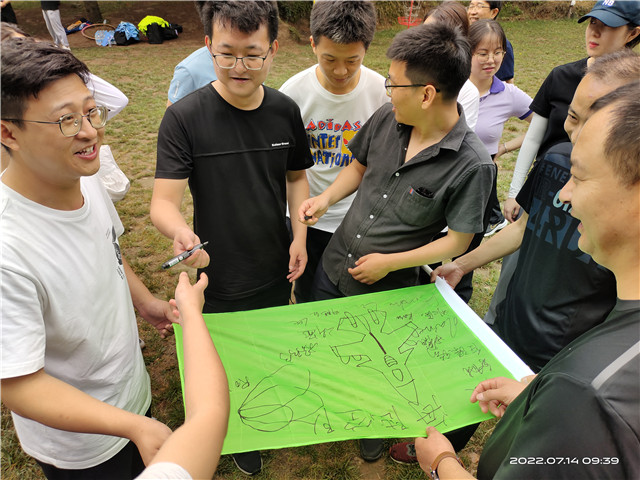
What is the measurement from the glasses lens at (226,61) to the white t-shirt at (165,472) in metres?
1.66

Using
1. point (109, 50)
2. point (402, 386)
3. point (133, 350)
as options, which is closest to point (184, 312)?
point (133, 350)

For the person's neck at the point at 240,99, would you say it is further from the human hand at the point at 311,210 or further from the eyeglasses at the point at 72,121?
the eyeglasses at the point at 72,121

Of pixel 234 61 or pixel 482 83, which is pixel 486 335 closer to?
pixel 234 61

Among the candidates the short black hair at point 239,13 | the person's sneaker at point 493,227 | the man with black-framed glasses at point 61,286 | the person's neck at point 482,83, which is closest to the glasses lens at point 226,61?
the short black hair at point 239,13

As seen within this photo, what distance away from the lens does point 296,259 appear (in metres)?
2.43

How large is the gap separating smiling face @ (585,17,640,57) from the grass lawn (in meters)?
2.19

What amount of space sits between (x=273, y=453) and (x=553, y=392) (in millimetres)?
2100

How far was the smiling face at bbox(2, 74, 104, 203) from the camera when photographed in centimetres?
124

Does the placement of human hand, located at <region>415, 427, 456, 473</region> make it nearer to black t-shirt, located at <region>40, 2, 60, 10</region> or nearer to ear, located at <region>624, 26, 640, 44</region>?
ear, located at <region>624, 26, 640, 44</region>

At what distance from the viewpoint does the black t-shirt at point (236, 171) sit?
2.01 m

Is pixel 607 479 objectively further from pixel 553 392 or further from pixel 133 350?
pixel 133 350

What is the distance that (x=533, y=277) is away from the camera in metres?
1.97

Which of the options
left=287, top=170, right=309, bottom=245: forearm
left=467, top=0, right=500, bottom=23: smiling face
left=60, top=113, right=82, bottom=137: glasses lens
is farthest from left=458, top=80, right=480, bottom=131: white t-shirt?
left=60, top=113, right=82, bottom=137: glasses lens

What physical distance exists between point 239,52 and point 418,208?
113 cm
